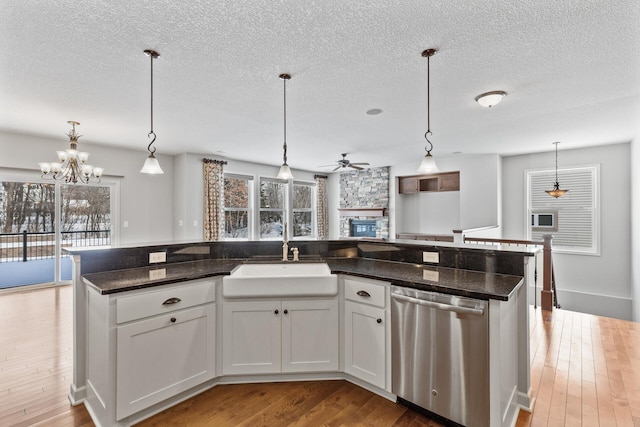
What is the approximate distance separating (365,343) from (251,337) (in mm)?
867

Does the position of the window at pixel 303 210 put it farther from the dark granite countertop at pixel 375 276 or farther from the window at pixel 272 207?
the dark granite countertop at pixel 375 276

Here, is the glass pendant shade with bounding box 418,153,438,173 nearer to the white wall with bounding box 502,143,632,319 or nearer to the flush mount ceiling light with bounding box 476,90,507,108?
the flush mount ceiling light with bounding box 476,90,507,108

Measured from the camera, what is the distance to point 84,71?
261cm

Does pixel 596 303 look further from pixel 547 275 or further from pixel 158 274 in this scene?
pixel 158 274

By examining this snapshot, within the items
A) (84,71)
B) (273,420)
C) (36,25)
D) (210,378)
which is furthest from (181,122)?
(273,420)

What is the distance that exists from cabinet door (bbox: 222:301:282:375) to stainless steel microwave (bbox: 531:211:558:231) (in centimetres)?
594

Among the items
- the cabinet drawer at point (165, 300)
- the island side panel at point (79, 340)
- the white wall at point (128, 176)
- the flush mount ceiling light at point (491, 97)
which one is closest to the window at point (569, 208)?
the flush mount ceiling light at point (491, 97)

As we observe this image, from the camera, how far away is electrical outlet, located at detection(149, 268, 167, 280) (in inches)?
83.4

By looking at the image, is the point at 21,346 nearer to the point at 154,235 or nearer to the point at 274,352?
the point at 274,352

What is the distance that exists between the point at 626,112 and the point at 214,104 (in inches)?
190

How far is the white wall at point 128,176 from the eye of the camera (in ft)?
15.5

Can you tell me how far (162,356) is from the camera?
203cm

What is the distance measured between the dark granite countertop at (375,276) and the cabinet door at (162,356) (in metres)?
0.25

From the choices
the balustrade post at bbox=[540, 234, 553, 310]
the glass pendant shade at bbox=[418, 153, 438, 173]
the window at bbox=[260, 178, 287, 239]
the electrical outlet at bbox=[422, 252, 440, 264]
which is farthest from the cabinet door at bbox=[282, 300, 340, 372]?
the window at bbox=[260, 178, 287, 239]
